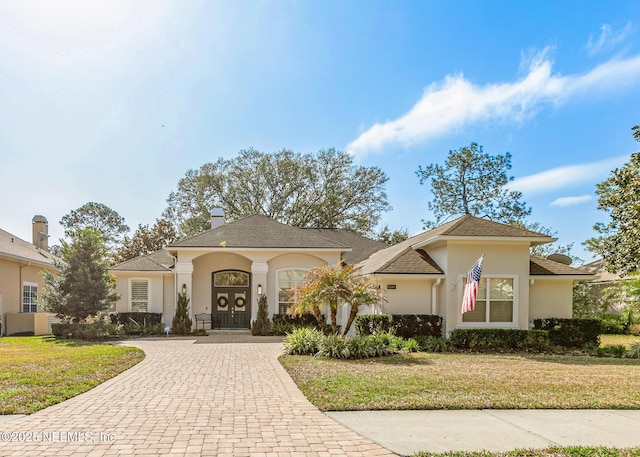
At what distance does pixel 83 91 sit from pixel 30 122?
229cm

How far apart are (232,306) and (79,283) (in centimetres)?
666

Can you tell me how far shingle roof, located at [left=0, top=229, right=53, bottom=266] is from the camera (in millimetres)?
20467

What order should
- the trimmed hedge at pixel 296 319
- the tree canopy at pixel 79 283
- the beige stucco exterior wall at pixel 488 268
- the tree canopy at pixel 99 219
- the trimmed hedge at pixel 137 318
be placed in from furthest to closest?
the tree canopy at pixel 99 219 → the trimmed hedge at pixel 137 318 → the trimmed hedge at pixel 296 319 → the tree canopy at pixel 79 283 → the beige stucco exterior wall at pixel 488 268

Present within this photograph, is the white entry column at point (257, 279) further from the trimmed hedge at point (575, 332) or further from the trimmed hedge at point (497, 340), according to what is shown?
the trimmed hedge at point (575, 332)

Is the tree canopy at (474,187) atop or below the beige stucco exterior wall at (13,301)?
atop

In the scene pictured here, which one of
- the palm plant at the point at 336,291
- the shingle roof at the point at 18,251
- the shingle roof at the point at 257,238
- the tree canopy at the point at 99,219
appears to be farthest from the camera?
the tree canopy at the point at 99,219

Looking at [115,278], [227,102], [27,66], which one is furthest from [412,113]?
[115,278]

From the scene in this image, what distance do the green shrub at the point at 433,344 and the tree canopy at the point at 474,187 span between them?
25.8 metres

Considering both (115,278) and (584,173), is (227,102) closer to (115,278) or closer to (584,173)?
(115,278)

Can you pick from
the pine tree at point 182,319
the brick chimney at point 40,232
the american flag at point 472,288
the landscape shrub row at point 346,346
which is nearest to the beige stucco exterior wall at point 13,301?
the pine tree at point 182,319

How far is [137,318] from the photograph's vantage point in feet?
64.4

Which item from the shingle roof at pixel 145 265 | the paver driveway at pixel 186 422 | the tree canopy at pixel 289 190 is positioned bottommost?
the paver driveway at pixel 186 422

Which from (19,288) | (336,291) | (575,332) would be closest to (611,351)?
(575,332)

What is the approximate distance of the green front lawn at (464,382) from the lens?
6848 mm
